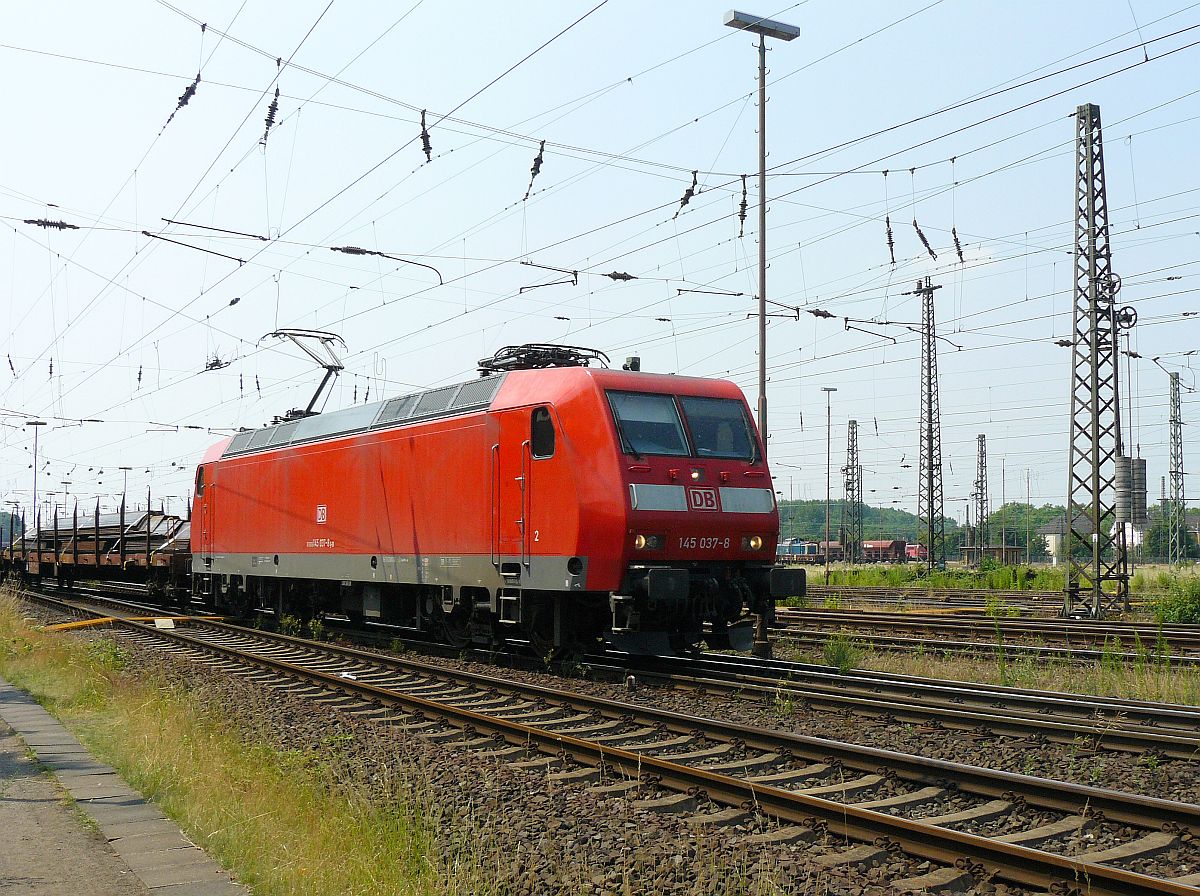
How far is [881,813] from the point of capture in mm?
6770

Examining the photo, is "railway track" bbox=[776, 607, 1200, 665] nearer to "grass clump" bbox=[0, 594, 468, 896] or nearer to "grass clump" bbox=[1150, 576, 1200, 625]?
"grass clump" bbox=[1150, 576, 1200, 625]

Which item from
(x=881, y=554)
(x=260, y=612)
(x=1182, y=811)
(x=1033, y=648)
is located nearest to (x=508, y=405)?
(x=1033, y=648)

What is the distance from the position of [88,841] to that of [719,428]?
9.27 m

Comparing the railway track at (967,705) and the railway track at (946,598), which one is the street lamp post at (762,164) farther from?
the railway track at (946,598)

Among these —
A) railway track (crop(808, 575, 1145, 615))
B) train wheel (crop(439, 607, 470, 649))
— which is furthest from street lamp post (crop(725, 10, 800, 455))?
railway track (crop(808, 575, 1145, 615))

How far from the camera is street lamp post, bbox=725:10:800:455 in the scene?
693 inches

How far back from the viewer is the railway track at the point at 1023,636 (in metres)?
15.0

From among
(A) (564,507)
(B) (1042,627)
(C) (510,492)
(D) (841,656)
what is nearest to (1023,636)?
(B) (1042,627)

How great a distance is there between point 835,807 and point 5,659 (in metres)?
13.1

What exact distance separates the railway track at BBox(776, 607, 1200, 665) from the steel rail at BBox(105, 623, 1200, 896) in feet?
22.2

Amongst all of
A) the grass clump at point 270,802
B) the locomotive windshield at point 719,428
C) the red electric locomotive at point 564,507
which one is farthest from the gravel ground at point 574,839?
the locomotive windshield at point 719,428

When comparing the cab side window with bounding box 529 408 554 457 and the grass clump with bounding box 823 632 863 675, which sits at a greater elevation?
the cab side window with bounding box 529 408 554 457

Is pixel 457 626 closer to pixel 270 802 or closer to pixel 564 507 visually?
pixel 564 507

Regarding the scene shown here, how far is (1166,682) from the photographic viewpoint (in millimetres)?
12258
